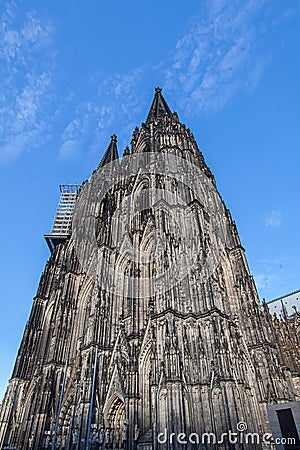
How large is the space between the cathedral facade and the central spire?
8991mm

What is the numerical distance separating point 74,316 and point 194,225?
12.0 metres

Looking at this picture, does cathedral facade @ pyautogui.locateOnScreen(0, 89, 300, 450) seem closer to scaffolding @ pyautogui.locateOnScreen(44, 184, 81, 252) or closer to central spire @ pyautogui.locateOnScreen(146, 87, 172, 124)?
central spire @ pyautogui.locateOnScreen(146, 87, 172, 124)

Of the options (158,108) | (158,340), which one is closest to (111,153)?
(158,108)

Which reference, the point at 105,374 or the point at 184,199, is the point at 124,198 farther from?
the point at 105,374

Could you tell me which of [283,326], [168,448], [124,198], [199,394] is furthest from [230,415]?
[124,198]

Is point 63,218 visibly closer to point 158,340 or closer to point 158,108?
point 158,108

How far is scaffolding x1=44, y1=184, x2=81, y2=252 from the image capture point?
141 ft

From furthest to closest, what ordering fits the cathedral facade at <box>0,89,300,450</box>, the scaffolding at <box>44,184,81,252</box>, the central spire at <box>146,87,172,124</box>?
the scaffolding at <box>44,184,81,252</box>, the central spire at <box>146,87,172,124</box>, the cathedral facade at <box>0,89,300,450</box>

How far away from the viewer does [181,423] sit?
12453mm

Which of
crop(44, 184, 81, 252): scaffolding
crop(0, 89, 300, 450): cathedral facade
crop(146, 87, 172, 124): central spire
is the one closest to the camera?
crop(0, 89, 300, 450): cathedral facade

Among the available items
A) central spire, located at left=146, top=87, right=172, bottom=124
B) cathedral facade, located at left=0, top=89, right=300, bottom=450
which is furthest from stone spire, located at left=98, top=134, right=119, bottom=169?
cathedral facade, located at left=0, top=89, right=300, bottom=450

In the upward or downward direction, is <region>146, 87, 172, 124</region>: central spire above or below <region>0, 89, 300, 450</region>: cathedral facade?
above

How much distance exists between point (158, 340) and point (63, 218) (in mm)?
34811

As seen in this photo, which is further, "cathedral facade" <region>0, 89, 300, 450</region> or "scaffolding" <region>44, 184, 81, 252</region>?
"scaffolding" <region>44, 184, 81, 252</region>
